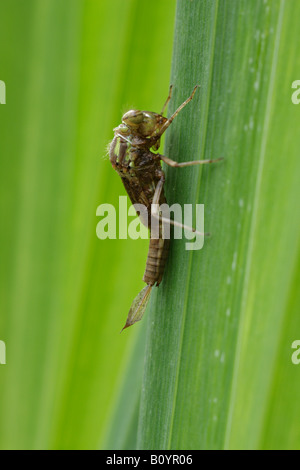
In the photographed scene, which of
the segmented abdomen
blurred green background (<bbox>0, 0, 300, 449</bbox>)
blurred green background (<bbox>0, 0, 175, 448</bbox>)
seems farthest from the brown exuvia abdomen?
blurred green background (<bbox>0, 0, 175, 448</bbox>)

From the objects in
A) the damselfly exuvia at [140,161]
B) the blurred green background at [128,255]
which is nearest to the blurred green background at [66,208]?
the blurred green background at [128,255]

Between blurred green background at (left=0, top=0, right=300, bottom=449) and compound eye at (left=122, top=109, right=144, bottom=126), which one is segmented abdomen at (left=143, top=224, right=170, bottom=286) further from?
compound eye at (left=122, top=109, right=144, bottom=126)

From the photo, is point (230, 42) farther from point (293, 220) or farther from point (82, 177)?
point (82, 177)

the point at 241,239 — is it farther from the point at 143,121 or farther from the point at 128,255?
the point at 128,255

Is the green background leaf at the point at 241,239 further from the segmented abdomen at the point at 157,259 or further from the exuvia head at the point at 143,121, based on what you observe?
the exuvia head at the point at 143,121
